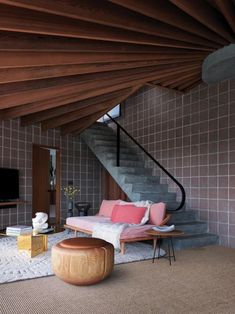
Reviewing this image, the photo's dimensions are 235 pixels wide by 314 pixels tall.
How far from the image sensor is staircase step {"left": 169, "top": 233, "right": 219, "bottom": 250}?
5.12 metres

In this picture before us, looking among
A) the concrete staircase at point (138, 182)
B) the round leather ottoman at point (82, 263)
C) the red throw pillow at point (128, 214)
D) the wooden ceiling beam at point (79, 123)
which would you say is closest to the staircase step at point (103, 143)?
the concrete staircase at point (138, 182)

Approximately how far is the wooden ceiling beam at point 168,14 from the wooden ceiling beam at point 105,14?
0.14 metres

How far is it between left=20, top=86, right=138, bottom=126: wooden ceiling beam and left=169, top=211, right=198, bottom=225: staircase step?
2519mm

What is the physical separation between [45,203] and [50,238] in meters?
2.18

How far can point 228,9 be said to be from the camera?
311 centimetres

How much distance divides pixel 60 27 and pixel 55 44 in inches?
14.8

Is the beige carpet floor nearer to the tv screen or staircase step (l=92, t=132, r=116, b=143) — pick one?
the tv screen

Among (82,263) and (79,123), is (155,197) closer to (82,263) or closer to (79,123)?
(79,123)

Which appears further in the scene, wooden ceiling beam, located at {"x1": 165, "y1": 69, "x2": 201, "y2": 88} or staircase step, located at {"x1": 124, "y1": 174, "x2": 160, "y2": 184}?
staircase step, located at {"x1": 124, "y1": 174, "x2": 160, "y2": 184}

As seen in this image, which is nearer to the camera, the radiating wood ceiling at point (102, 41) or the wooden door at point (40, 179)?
the radiating wood ceiling at point (102, 41)

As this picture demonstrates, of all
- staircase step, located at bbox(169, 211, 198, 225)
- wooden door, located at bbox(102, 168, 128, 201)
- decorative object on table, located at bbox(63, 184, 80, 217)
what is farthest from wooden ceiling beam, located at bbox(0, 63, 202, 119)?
wooden door, located at bbox(102, 168, 128, 201)

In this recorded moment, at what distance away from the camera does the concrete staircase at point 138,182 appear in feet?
18.1

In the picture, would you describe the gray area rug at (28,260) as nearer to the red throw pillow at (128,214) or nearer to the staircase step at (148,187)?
the red throw pillow at (128,214)

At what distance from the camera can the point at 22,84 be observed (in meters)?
4.53
